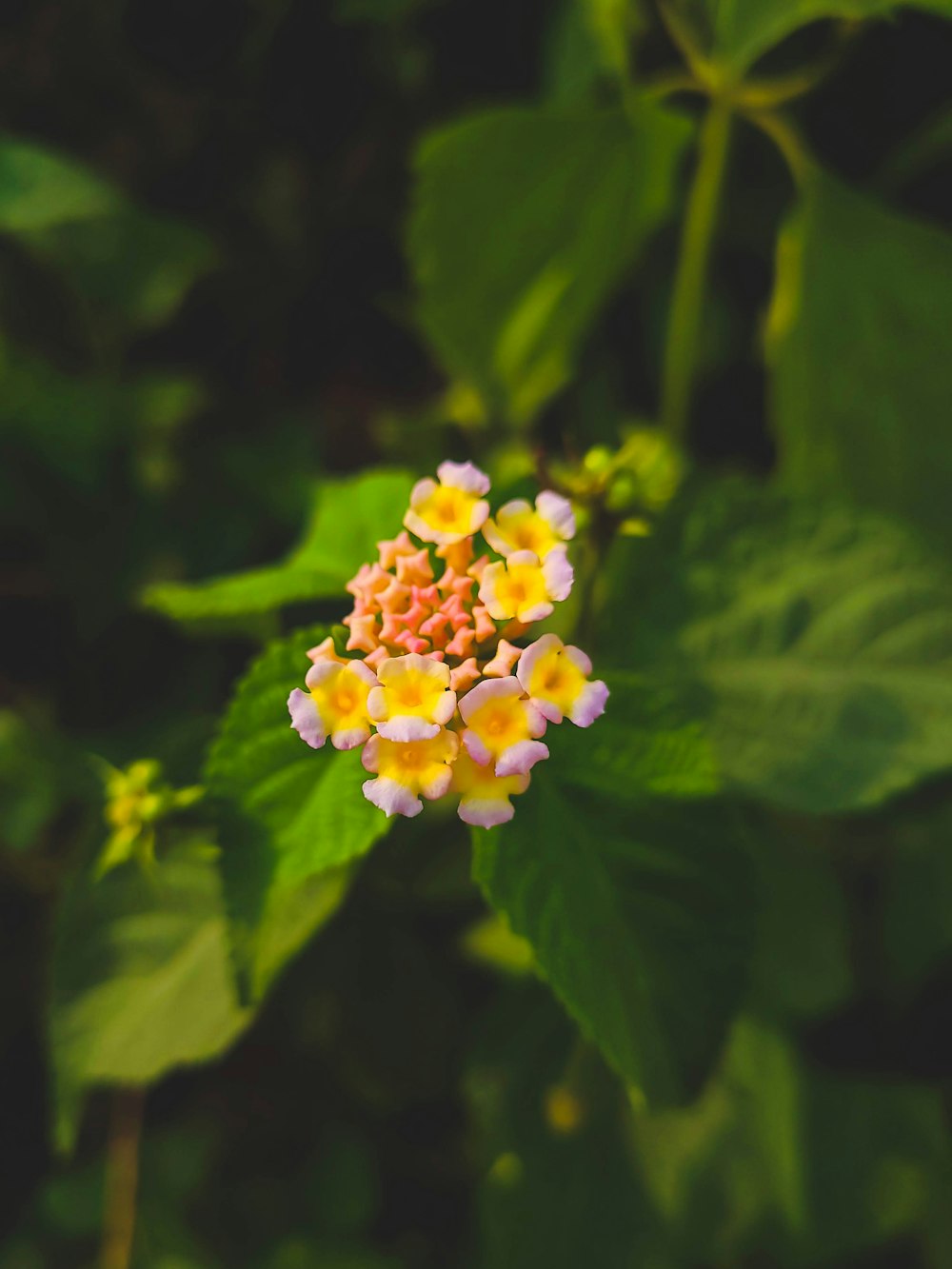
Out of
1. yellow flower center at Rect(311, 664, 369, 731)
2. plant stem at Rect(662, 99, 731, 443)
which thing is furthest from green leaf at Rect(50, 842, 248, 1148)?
plant stem at Rect(662, 99, 731, 443)

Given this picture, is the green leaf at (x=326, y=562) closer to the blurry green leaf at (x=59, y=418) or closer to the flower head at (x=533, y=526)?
the flower head at (x=533, y=526)

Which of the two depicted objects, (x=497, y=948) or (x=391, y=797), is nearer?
(x=391, y=797)

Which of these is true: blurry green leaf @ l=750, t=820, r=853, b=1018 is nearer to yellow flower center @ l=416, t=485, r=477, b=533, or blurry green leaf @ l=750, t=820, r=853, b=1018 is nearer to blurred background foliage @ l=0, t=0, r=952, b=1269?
blurred background foliage @ l=0, t=0, r=952, b=1269

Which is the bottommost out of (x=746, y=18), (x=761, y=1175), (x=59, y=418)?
(x=761, y=1175)

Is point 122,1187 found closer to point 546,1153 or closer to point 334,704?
point 546,1153

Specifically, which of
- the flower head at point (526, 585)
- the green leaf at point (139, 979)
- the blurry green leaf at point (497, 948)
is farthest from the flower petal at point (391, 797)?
the blurry green leaf at point (497, 948)

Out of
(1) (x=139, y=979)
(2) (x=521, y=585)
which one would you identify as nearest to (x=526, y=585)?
(2) (x=521, y=585)

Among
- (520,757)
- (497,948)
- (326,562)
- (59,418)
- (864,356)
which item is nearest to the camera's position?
(520,757)
